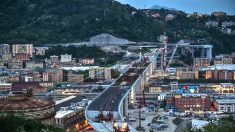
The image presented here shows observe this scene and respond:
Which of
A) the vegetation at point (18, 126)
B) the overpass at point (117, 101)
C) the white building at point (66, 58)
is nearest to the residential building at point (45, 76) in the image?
the overpass at point (117, 101)

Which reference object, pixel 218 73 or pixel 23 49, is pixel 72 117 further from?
pixel 23 49

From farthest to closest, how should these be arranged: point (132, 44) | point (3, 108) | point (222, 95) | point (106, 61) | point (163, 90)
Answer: point (132, 44)
point (106, 61)
point (163, 90)
point (222, 95)
point (3, 108)

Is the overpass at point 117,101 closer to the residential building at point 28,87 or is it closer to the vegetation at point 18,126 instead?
the vegetation at point 18,126

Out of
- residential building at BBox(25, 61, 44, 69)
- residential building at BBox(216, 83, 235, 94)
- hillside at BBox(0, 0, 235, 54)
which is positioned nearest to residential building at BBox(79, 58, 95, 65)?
residential building at BBox(25, 61, 44, 69)

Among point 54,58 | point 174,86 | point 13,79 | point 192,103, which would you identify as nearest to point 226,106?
point 192,103

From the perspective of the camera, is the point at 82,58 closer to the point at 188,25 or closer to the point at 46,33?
the point at 46,33

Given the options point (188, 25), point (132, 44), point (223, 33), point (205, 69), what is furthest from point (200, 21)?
point (205, 69)
